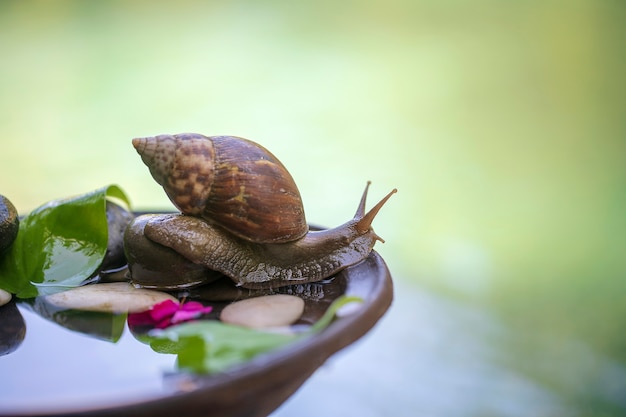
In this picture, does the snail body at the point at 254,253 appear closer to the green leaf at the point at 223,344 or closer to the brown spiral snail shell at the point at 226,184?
the brown spiral snail shell at the point at 226,184

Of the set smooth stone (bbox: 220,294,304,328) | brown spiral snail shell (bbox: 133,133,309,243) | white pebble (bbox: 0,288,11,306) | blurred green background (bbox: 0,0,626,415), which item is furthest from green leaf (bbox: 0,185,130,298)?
blurred green background (bbox: 0,0,626,415)

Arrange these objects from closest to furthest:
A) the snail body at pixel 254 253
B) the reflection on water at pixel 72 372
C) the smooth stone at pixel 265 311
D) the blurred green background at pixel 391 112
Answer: the reflection on water at pixel 72 372 → the smooth stone at pixel 265 311 → the snail body at pixel 254 253 → the blurred green background at pixel 391 112

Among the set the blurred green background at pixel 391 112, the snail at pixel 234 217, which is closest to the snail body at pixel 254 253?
the snail at pixel 234 217

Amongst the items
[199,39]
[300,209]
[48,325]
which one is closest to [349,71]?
[199,39]

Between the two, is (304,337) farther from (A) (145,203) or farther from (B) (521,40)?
(B) (521,40)

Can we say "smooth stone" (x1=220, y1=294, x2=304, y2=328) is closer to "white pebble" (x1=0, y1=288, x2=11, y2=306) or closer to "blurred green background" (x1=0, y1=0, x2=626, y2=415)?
"white pebble" (x1=0, y1=288, x2=11, y2=306)

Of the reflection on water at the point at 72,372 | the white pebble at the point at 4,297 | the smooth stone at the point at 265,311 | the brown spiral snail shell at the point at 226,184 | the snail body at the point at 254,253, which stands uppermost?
the brown spiral snail shell at the point at 226,184

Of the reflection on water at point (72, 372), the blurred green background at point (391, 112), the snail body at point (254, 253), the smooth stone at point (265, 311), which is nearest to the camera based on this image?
the reflection on water at point (72, 372)
